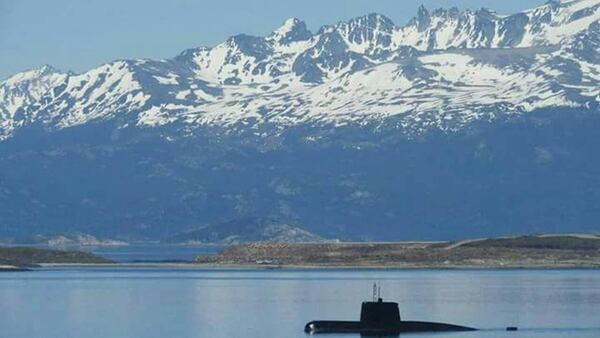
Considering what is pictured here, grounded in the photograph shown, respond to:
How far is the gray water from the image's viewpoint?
129000 millimetres

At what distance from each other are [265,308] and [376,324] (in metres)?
29.3

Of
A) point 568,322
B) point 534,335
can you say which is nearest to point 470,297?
point 568,322

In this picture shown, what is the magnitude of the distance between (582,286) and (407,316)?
51533 millimetres

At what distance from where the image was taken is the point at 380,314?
410ft

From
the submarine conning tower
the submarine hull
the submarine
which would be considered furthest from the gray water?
the submarine conning tower

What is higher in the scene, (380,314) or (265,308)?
(265,308)

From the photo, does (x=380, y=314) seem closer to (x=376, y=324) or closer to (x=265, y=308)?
(x=376, y=324)

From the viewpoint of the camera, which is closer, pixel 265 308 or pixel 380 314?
pixel 380 314

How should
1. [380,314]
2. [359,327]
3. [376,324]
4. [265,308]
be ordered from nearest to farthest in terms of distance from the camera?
1. [380,314]
2. [376,324]
3. [359,327]
4. [265,308]

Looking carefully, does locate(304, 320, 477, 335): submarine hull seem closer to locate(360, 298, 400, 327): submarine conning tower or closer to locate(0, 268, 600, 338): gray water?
locate(360, 298, 400, 327): submarine conning tower

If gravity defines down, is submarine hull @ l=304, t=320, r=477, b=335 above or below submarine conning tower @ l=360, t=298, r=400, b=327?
below

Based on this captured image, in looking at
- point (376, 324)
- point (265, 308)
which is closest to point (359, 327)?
point (376, 324)

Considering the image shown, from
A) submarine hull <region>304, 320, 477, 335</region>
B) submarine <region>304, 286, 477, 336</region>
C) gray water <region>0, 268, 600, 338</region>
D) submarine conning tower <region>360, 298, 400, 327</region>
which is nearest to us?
submarine conning tower <region>360, 298, 400, 327</region>

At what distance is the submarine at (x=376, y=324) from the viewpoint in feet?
409
